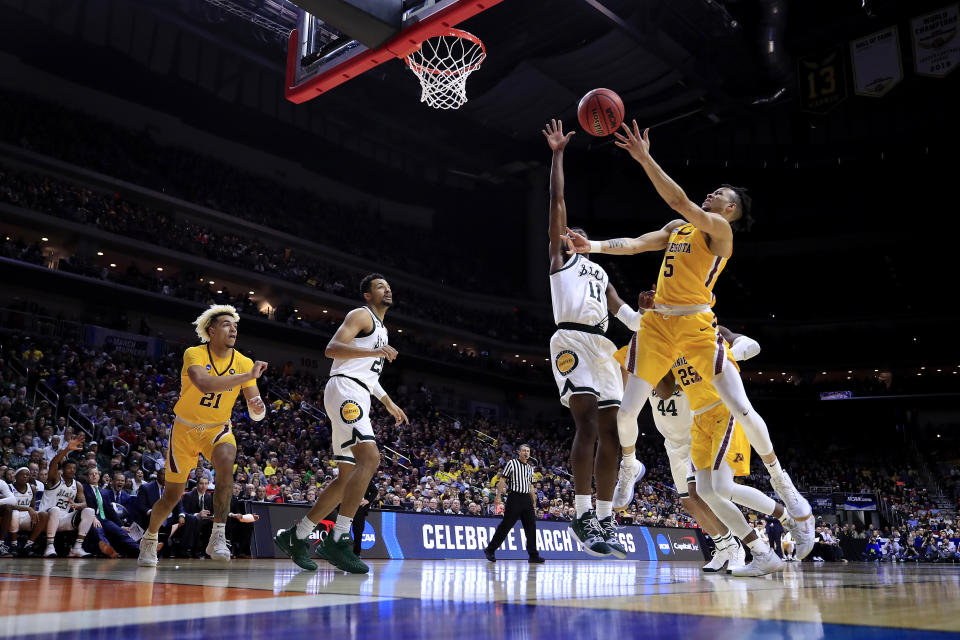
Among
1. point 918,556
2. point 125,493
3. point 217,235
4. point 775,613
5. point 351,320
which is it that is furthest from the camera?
point 217,235

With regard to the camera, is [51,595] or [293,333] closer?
[51,595]

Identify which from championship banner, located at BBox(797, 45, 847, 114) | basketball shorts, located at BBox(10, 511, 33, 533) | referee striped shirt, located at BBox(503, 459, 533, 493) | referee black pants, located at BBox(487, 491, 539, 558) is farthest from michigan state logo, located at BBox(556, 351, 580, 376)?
championship banner, located at BBox(797, 45, 847, 114)

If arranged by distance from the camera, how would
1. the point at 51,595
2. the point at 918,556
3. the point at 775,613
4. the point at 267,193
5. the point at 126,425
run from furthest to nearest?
the point at 267,193
the point at 918,556
the point at 126,425
the point at 51,595
the point at 775,613

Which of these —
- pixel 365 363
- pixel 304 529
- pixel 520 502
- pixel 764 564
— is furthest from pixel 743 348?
pixel 520 502

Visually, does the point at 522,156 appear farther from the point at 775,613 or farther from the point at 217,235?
the point at 775,613

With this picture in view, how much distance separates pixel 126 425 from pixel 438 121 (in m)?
17.5

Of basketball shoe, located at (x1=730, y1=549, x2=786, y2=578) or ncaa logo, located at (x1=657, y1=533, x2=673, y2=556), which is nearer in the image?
basketball shoe, located at (x1=730, y1=549, x2=786, y2=578)

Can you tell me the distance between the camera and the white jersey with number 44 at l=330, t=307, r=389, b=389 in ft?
20.4

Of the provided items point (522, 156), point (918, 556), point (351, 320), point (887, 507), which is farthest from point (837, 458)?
point (351, 320)

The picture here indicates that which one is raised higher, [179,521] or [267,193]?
[267,193]

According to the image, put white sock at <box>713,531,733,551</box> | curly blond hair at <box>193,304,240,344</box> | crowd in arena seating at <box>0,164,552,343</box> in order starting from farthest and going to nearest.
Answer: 1. crowd in arena seating at <box>0,164,552,343</box>
2. curly blond hair at <box>193,304,240,344</box>
3. white sock at <box>713,531,733,551</box>

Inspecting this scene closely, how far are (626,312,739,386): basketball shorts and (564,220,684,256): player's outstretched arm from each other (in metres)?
0.53

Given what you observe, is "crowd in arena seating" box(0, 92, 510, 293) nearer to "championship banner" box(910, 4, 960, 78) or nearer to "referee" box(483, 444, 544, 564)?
"referee" box(483, 444, 544, 564)

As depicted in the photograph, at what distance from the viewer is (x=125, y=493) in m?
10.7
